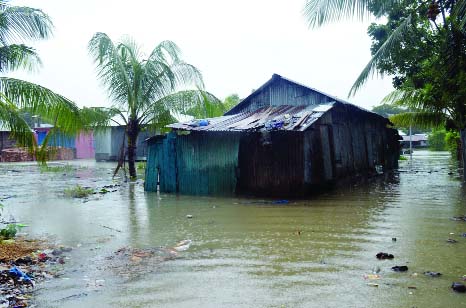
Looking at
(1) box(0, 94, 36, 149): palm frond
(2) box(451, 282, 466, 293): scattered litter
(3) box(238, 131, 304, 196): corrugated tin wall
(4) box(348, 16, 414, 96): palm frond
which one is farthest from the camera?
(3) box(238, 131, 304, 196): corrugated tin wall

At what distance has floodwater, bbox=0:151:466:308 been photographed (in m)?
4.51

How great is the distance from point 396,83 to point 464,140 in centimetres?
265

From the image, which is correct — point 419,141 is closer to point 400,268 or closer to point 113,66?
point 113,66

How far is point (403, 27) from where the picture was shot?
939cm

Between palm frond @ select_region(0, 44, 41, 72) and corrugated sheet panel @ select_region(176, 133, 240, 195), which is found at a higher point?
palm frond @ select_region(0, 44, 41, 72)

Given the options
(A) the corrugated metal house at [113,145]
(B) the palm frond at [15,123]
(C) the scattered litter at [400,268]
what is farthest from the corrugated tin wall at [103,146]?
(C) the scattered litter at [400,268]

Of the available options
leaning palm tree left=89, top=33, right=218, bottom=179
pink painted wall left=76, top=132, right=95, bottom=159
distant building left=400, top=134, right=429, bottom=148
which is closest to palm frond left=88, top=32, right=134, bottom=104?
leaning palm tree left=89, top=33, right=218, bottom=179

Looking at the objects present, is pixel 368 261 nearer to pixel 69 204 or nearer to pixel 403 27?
pixel 403 27

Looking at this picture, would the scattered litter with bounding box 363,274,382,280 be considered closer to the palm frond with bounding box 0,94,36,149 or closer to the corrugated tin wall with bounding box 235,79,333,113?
the palm frond with bounding box 0,94,36,149

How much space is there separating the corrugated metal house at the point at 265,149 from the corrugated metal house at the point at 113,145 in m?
17.3

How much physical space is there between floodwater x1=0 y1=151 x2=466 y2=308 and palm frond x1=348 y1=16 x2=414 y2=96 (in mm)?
2815

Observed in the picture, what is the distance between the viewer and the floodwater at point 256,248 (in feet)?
14.8

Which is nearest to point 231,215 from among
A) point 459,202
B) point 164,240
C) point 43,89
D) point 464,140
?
point 164,240

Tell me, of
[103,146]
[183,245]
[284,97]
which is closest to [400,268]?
[183,245]
